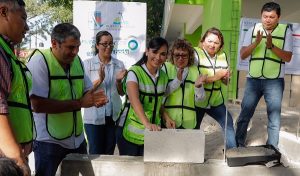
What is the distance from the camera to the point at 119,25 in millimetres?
6125

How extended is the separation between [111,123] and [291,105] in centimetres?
663

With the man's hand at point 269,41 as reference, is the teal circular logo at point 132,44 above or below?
below

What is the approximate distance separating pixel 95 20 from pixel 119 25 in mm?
385

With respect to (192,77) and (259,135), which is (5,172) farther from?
(259,135)

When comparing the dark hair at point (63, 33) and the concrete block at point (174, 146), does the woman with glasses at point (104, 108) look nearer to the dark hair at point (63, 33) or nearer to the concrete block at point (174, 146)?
the concrete block at point (174, 146)

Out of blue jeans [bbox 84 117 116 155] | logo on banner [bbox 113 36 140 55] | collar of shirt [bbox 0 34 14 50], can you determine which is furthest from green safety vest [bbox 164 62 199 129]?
logo on banner [bbox 113 36 140 55]

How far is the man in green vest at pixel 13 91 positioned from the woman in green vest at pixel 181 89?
63.8 inches

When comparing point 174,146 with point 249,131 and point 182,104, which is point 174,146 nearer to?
point 182,104

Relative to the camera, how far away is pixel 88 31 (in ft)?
19.9

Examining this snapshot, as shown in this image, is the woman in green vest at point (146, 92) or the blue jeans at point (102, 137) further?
the blue jeans at point (102, 137)

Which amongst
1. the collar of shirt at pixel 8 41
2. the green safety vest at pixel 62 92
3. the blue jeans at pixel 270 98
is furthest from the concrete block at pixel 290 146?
the collar of shirt at pixel 8 41

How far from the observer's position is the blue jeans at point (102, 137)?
4.00 m

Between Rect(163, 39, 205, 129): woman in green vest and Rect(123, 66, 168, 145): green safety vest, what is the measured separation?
0.20 meters

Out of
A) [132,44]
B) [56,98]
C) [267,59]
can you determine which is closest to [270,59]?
[267,59]
